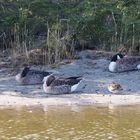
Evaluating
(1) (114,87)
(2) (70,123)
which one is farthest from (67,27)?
(2) (70,123)

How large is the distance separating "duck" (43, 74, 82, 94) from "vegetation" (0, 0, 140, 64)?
1944 mm

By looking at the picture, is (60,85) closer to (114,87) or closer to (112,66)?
(114,87)

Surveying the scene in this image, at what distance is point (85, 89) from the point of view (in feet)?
44.8

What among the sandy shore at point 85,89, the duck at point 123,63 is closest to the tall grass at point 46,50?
the sandy shore at point 85,89

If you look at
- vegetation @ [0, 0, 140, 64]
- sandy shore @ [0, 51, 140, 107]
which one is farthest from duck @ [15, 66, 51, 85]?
vegetation @ [0, 0, 140, 64]

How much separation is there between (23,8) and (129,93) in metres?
5.90

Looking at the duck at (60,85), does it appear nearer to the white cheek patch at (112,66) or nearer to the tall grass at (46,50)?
the white cheek patch at (112,66)

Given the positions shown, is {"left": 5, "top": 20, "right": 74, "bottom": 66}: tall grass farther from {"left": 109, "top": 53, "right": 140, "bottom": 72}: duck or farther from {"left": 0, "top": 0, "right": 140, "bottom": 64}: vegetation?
{"left": 109, "top": 53, "right": 140, "bottom": 72}: duck

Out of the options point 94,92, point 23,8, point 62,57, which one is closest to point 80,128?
point 94,92

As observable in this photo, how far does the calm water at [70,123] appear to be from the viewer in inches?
393

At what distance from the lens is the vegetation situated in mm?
16000

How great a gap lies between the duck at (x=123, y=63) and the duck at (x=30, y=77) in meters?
1.67

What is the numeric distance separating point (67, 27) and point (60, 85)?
409 centimetres

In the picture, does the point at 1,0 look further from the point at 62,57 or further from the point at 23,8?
the point at 62,57
